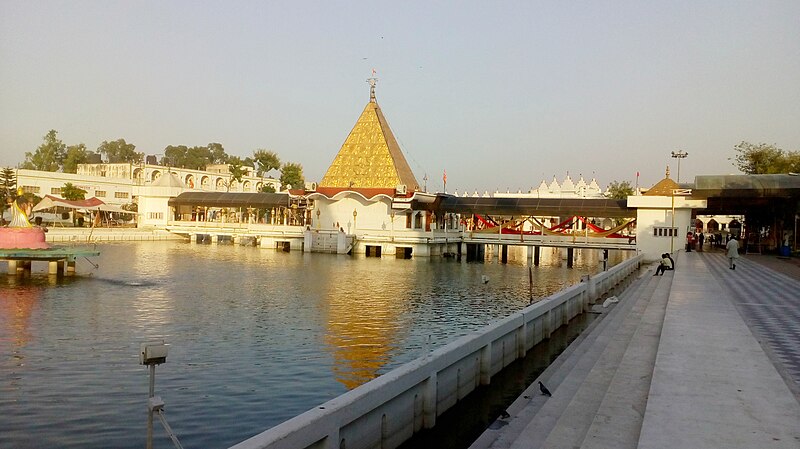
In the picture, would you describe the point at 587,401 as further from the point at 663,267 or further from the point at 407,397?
the point at 663,267

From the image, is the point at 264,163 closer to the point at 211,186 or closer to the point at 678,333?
the point at 211,186

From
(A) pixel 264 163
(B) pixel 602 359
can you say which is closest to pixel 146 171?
(A) pixel 264 163

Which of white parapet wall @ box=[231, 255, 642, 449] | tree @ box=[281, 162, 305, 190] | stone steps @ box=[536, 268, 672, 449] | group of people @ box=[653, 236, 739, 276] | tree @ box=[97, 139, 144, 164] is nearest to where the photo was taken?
white parapet wall @ box=[231, 255, 642, 449]

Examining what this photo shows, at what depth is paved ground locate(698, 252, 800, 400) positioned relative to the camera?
41.2 ft

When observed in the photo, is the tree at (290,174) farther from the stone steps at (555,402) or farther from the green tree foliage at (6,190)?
the stone steps at (555,402)

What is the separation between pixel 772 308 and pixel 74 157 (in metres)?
131

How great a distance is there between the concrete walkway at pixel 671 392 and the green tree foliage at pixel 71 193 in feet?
279

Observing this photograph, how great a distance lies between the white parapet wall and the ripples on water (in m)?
1.69

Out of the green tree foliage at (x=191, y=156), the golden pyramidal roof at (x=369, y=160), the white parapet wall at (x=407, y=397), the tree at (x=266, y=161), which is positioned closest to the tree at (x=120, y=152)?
the green tree foliage at (x=191, y=156)

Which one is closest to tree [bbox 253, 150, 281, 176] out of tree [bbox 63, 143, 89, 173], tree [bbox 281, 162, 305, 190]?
tree [bbox 281, 162, 305, 190]

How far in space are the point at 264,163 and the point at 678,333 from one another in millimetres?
113092

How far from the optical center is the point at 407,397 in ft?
35.5

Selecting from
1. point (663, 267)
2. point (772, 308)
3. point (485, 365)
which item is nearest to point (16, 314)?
point (485, 365)

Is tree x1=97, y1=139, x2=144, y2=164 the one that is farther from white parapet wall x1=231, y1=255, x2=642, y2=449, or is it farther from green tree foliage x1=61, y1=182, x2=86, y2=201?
white parapet wall x1=231, y1=255, x2=642, y2=449
